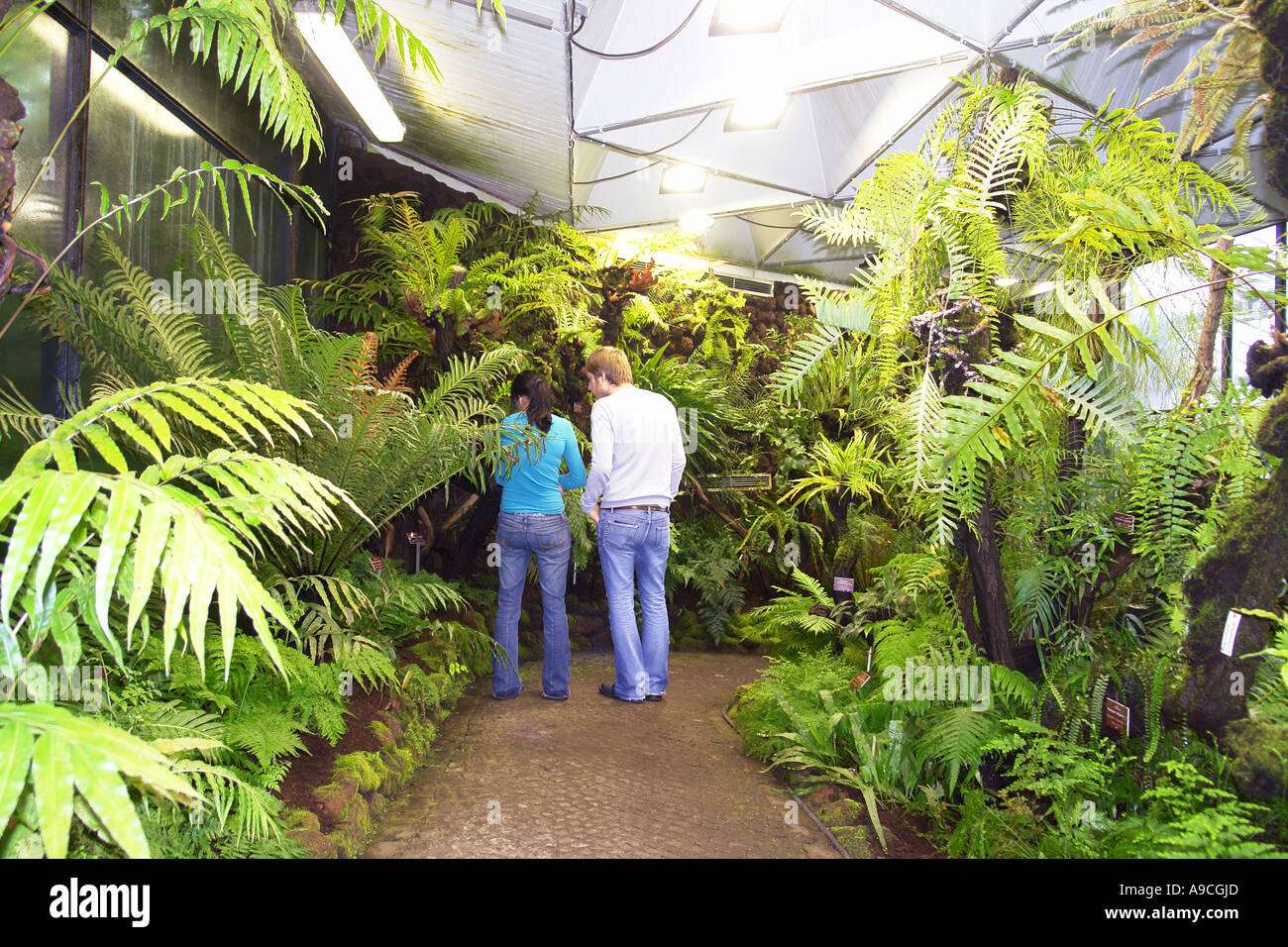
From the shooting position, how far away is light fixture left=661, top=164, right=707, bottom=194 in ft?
24.7

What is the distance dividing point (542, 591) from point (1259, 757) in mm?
3165

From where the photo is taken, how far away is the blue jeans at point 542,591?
436cm

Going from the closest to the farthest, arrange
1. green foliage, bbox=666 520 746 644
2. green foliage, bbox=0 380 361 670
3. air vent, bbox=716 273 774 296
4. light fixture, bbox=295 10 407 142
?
green foliage, bbox=0 380 361 670, light fixture, bbox=295 10 407 142, green foliage, bbox=666 520 746 644, air vent, bbox=716 273 774 296

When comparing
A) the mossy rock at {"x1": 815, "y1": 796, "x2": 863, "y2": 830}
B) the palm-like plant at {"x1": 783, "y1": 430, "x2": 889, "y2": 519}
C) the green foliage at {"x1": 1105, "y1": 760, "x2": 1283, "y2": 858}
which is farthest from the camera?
the palm-like plant at {"x1": 783, "y1": 430, "x2": 889, "y2": 519}

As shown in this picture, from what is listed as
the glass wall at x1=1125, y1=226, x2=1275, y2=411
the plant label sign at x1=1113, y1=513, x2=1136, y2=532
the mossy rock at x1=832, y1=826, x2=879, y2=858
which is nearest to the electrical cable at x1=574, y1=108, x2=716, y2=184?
the glass wall at x1=1125, y1=226, x2=1275, y2=411

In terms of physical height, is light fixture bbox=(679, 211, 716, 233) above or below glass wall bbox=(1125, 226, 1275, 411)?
above

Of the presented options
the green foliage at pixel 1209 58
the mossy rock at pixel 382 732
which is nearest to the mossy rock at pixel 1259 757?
the green foliage at pixel 1209 58

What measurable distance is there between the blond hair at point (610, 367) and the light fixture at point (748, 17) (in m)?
2.42

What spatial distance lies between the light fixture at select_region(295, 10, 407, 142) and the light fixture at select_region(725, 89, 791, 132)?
2.71m

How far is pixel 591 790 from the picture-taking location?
10.2 ft

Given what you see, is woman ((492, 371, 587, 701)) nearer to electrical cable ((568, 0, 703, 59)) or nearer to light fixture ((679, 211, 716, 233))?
electrical cable ((568, 0, 703, 59))

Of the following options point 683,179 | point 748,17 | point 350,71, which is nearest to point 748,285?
point 683,179
